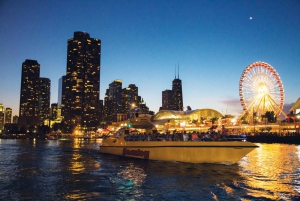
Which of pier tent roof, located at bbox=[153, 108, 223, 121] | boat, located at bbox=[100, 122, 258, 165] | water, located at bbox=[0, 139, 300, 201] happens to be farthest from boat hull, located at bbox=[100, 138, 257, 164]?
pier tent roof, located at bbox=[153, 108, 223, 121]

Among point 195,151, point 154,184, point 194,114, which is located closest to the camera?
point 154,184

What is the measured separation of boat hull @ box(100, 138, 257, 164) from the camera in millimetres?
23469

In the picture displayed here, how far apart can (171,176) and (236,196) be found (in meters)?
5.91

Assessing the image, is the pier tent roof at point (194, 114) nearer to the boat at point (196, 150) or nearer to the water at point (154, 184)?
the boat at point (196, 150)

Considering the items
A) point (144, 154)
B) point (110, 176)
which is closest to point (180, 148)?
point (144, 154)

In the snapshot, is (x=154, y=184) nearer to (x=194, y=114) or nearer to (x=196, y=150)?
(x=196, y=150)

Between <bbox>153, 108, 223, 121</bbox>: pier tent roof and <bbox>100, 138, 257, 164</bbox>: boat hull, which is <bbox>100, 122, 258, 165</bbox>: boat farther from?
<bbox>153, 108, 223, 121</bbox>: pier tent roof

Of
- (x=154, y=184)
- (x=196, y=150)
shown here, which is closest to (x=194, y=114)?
(x=196, y=150)

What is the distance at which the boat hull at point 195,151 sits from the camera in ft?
77.0

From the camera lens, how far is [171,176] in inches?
752

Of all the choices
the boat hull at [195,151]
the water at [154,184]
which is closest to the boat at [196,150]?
the boat hull at [195,151]

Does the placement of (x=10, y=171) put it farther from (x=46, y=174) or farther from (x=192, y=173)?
(x=192, y=173)

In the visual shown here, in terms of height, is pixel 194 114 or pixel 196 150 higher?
pixel 194 114

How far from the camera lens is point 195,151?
964 inches
